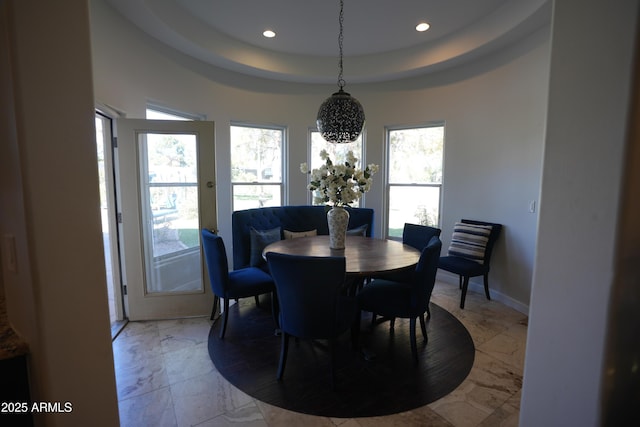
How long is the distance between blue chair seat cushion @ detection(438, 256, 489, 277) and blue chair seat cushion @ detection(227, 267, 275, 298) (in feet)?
6.39

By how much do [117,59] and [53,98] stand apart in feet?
7.47

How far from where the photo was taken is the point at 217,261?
279cm

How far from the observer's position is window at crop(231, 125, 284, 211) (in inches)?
187

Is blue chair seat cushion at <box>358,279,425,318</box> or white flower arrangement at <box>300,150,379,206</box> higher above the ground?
white flower arrangement at <box>300,150,379,206</box>

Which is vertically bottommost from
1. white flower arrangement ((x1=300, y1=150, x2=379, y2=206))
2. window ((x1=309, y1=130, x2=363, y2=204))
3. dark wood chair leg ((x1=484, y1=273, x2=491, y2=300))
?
dark wood chair leg ((x1=484, y1=273, x2=491, y2=300))

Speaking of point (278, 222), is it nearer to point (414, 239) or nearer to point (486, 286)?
point (414, 239)

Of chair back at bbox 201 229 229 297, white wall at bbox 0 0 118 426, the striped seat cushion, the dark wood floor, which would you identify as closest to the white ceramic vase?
the dark wood floor

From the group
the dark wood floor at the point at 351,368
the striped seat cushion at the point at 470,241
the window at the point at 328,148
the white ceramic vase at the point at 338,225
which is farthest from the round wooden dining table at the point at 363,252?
the window at the point at 328,148

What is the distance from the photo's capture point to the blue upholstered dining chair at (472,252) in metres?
3.60

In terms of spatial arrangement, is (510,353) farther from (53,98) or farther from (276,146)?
(276,146)

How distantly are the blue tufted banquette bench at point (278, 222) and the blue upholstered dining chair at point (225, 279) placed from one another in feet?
2.09

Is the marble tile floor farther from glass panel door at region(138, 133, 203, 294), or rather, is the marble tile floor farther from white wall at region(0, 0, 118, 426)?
white wall at region(0, 0, 118, 426)

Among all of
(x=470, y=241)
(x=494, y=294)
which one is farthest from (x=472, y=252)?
(x=494, y=294)

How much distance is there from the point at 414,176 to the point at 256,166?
8.02 feet
